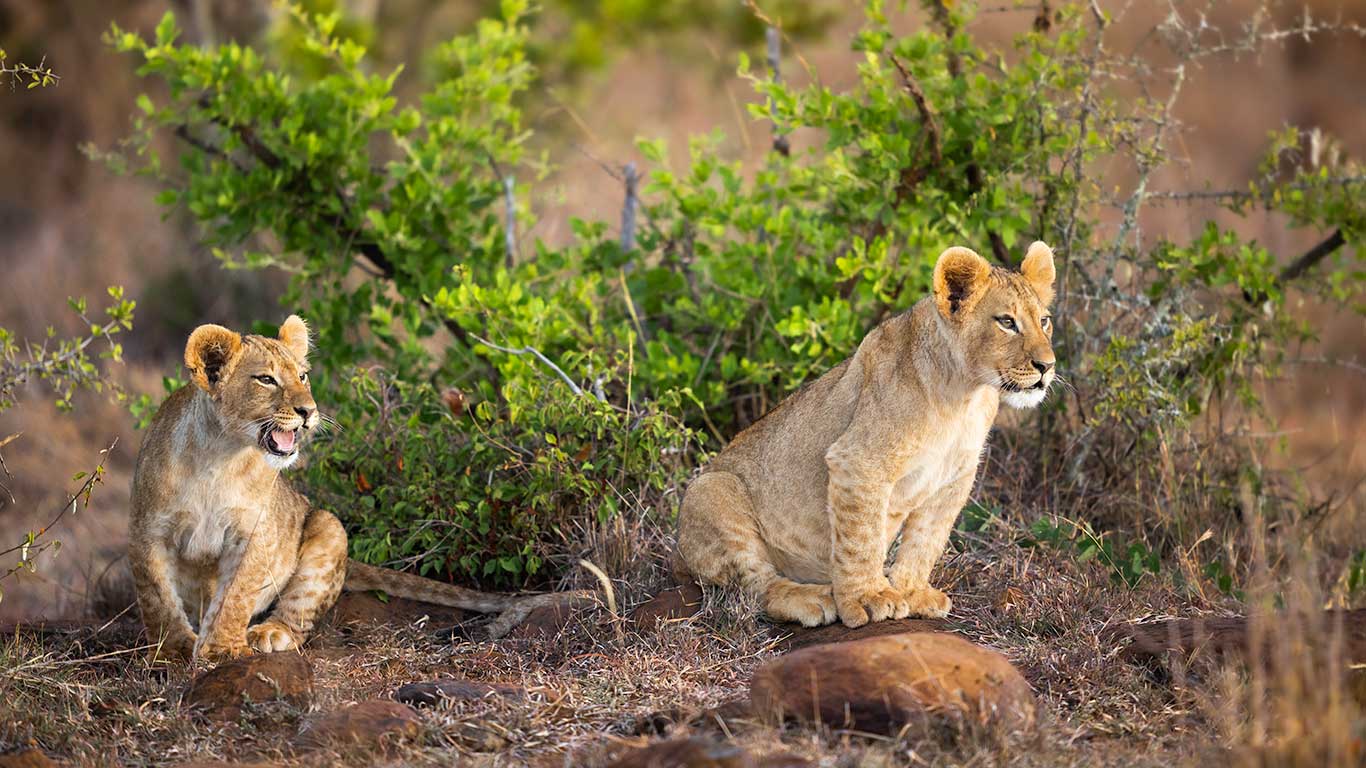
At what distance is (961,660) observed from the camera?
4.64 meters

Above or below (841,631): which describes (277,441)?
above

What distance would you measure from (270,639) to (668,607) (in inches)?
66.6

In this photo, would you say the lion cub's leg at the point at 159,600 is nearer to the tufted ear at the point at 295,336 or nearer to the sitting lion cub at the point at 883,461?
the tufted ear at the point at 295,336

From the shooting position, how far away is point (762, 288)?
7.79m

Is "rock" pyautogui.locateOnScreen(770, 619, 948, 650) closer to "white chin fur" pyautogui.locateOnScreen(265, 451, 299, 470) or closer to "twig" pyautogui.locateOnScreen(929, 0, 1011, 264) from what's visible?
"white chin fur" pyautogui.locateOnScreen(265, 451, 299, 470)

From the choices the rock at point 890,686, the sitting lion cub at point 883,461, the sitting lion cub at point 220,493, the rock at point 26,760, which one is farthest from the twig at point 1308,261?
the rock at point 26,760

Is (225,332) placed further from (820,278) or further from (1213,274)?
(1213,274)

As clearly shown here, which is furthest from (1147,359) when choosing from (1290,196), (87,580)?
(87,580)

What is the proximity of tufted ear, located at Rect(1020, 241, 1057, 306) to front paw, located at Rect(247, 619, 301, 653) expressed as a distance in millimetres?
3411

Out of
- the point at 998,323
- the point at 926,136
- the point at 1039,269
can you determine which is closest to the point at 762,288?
the point at 926,136

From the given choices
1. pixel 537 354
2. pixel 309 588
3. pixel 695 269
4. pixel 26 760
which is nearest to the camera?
pixel 26 760

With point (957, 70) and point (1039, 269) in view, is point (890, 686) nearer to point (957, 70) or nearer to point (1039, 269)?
point (1039, 269)

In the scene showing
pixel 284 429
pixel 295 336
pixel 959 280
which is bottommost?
pixel 284 429

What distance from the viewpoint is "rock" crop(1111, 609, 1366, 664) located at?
15.8 feet
